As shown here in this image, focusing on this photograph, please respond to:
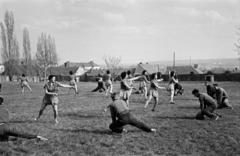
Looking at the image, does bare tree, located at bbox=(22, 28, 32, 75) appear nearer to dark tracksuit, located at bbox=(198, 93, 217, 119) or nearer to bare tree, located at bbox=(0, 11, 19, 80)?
bare tree, located at bbox=(0, 11, 19, 80)

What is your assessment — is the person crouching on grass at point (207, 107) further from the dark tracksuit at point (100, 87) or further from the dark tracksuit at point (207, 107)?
the dark tracksuit at point (100, 87)

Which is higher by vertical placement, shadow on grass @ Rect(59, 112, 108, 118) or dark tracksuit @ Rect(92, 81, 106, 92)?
dark tracksuit @ Rect(92, 81, 106, 92)

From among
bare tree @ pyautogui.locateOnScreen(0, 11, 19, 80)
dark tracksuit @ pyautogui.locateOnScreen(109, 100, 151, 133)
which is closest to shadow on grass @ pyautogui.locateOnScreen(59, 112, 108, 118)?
dark tracksuit @ pyautogui.locateOnScreen(109, 100, 151, 133)

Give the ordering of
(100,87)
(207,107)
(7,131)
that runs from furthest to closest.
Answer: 1. (100,87)
2. (207,107)
3. (7,131)

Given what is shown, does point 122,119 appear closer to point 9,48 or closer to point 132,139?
point 132,139

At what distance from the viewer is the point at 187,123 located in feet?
31.7

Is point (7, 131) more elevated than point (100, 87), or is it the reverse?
point (7, 131)

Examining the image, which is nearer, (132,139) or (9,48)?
(132,139)

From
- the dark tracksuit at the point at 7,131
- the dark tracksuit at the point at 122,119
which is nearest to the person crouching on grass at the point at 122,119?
the dark tracksuit at the point at 122,119

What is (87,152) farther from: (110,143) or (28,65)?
(28,65)

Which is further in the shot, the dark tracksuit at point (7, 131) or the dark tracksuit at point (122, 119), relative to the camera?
the dark tracksuit at point (122, 119)

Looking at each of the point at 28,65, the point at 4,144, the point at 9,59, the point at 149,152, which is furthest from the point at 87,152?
the point at 28,65

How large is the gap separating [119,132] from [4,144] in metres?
3.51

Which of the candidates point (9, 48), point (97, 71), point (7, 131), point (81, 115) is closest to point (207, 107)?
point (81, 115)
